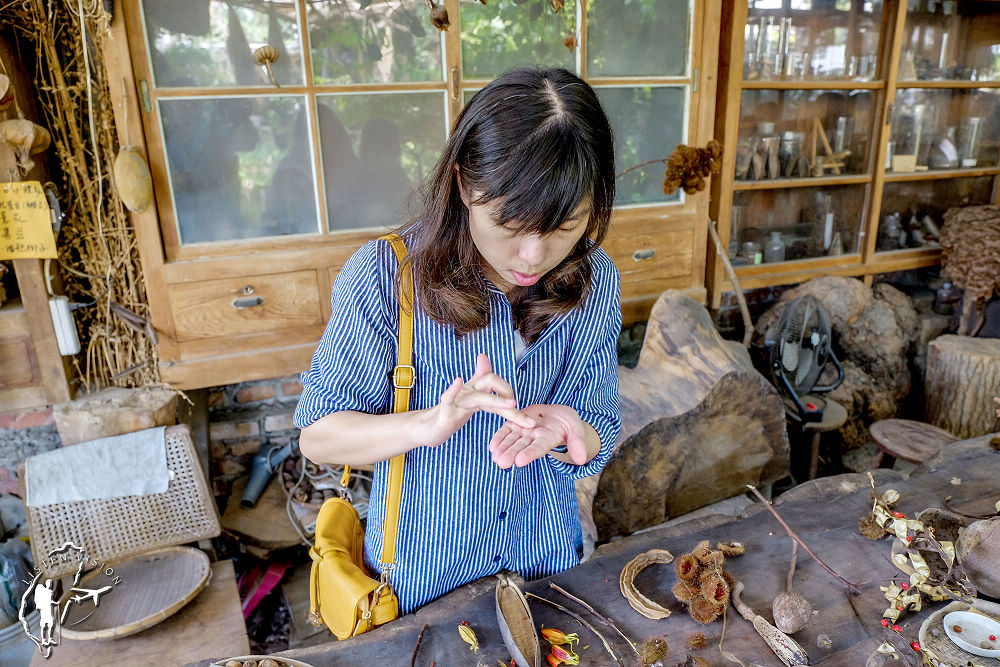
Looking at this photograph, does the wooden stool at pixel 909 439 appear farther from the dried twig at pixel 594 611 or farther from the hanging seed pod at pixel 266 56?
the hanging seed pod at pixel 266 56

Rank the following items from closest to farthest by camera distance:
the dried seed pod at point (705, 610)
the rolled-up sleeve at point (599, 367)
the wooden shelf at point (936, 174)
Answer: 1. the dried seed pod at point (705, 610)
2. the rolled-up sleeve at point (599, 367)
3. the wooden shelf at point (936, 174)

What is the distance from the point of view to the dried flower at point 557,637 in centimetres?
119

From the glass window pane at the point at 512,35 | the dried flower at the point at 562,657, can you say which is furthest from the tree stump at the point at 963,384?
the dried flower at the point at 562,657

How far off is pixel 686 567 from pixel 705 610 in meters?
0.09

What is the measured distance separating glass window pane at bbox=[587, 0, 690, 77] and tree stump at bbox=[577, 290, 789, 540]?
1037 mm

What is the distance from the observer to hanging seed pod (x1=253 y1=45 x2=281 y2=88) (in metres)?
2.16

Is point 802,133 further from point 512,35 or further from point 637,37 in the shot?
point 512,35

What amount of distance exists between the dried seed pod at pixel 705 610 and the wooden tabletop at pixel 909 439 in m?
1.90

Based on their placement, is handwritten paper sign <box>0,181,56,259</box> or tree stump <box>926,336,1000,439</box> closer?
handwritten paper sign <box>0,181,56,259</box>

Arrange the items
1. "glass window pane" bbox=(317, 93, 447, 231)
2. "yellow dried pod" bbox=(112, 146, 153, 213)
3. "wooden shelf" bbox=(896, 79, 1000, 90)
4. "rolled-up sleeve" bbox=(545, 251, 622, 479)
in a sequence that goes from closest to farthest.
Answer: "rolled-up sleeve" bbox=(545, 251, 622, 479)
"yellow dried pod" bbox=(112, 146, 153, 213)
"glass window pane" bbox=(317, 93, 447, 231)
"wooden shelf" bbox=(896, 79, 1000, 90)

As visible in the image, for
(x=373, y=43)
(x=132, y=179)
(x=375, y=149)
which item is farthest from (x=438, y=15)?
(x=132, y=179)

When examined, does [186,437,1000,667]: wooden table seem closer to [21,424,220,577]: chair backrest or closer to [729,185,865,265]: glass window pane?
[21,424,220,577]: chair backrest

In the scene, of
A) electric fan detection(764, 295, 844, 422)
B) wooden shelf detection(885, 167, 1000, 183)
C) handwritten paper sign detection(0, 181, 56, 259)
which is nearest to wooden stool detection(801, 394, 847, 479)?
electric fan detection(764, 295, 844, 422)

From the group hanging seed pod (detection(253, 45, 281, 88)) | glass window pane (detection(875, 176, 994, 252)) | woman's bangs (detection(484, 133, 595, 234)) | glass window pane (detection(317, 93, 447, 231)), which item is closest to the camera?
woman's bangs (detection(484, 133, 595, 234))
